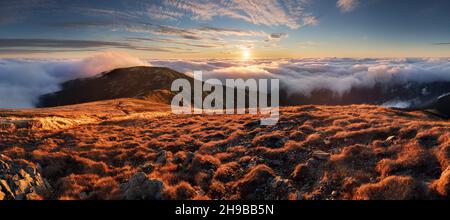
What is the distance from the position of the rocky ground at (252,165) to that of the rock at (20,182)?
43mm

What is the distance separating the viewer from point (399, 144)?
55.2ft

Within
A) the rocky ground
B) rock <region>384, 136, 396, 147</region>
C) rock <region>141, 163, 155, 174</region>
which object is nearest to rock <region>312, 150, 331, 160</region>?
the rocky ground

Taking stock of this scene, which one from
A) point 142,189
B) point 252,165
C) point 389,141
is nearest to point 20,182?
point 142,189

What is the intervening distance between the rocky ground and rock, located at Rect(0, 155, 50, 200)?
0.04m

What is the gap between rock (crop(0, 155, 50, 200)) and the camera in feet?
43.4

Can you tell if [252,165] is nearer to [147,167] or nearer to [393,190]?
[147,167]

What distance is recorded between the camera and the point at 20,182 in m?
14.0

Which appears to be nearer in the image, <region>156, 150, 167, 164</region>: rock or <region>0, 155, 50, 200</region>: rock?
<region>0, 155, 50, 200</region>: rock

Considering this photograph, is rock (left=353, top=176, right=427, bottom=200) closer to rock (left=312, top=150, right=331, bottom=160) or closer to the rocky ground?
the rocky ground

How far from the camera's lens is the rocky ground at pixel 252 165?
1309cm

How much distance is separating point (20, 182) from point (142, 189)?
254 inches

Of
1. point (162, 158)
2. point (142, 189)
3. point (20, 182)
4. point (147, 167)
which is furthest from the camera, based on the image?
point (162, 158)

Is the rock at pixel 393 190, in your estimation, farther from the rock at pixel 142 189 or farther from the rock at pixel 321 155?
the rock at pixel 142 189
